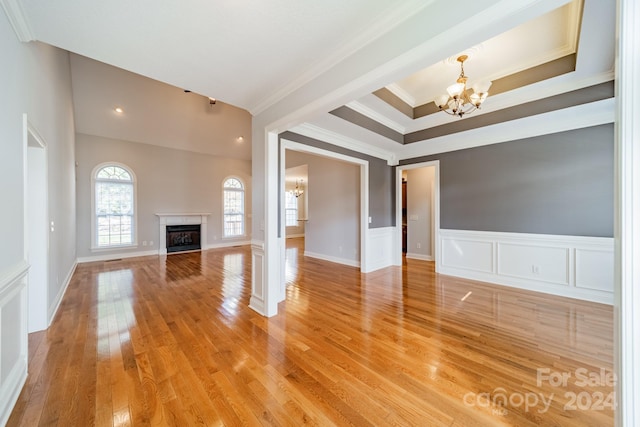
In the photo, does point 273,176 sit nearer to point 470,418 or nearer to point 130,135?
point 470,418

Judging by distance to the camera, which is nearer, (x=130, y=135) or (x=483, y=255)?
(x=483, y=255)

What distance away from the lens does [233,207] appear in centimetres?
886

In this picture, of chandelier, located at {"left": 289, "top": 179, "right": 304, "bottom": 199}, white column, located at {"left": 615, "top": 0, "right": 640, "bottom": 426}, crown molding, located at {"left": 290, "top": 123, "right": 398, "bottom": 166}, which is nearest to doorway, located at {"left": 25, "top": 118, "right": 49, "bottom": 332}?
crown molding, located at {"left": 290, "top": 123, "right": 398, "bottom": 166}

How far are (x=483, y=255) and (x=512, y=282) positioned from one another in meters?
0.59

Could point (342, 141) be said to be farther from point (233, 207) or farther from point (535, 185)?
point (233, 207)

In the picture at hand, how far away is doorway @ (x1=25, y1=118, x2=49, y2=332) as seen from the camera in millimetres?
2600

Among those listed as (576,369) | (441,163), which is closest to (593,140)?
(441,163)

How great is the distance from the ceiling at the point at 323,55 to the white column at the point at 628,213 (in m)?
0.46

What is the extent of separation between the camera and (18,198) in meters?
1.77

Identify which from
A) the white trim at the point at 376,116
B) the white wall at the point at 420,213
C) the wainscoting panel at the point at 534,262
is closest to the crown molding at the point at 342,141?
the white trim at the point at 376,116

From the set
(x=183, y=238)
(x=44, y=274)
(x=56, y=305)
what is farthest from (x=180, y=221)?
(x=44, y=274)

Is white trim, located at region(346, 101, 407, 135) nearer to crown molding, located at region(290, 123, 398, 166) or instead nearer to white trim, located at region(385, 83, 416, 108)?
white trim, located at region(385, 83, 416, 108)

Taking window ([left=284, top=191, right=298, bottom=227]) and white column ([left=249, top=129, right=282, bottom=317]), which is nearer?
white column ([left=249, top=129, right=282, bottom=317])

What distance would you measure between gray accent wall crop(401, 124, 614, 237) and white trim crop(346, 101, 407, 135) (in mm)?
1096
